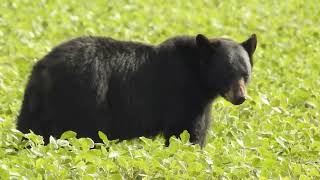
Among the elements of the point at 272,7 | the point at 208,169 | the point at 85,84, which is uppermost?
the point at 272,7

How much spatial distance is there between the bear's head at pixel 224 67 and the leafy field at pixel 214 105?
441mm

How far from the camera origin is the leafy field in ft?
20.6

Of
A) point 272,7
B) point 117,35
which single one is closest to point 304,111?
point 117,35

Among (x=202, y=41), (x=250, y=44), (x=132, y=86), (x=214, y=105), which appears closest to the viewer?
(x=132, y=86)

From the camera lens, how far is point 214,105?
364 inches

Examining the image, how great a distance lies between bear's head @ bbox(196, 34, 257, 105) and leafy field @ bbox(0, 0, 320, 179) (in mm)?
Answer: 441

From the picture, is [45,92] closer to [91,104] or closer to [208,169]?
[91,104]

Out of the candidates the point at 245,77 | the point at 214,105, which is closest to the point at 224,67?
the point at 245,77

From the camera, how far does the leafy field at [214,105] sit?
20.6ft

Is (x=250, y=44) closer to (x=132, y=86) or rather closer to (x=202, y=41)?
(x=202, y=41)

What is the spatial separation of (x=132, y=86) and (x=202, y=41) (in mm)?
737

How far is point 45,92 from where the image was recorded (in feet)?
23.4

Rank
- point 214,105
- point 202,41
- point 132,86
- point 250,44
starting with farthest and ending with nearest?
point 214,105
point 250,44
point 202,41
point 132,86

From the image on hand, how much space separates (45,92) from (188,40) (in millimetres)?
1419
